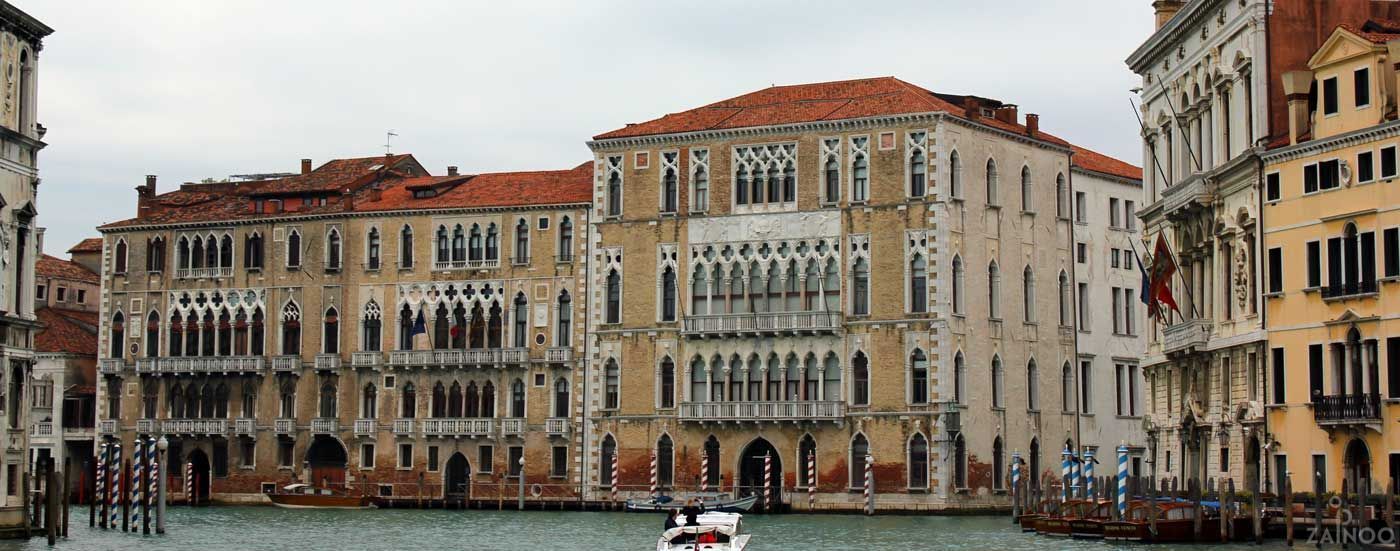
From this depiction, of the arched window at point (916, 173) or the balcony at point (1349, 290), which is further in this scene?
the arched window at point (916, 173)

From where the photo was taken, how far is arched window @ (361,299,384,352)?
2699 inches

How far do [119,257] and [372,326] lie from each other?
9813 millimetres

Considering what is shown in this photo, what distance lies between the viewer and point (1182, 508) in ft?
133

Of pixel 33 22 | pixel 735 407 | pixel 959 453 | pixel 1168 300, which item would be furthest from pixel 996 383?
pixel 33 22

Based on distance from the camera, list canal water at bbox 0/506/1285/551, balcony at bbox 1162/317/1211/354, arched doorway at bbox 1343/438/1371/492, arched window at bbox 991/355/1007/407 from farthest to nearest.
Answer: arched window at bbox 991/355/1007/407 → balcony at bbox 1162/317/1211/354 → canal water at bbox 0/506/1285/551 → arched doorway at bbox 1343/438/1371/492

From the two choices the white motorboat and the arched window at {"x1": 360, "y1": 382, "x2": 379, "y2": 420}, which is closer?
the white motorboat

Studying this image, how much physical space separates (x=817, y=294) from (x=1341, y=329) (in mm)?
23740

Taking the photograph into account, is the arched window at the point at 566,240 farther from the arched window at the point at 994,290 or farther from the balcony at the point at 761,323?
the arched window at the point at 994,290

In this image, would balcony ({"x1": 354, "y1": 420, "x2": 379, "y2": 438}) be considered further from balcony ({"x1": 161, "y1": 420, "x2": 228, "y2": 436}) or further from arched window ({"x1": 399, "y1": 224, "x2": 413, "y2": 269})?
arched window ({"x1": 399, "y1": 224, "x2": 413, "y2": 269})

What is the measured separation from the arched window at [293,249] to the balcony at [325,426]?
5150 millimetres

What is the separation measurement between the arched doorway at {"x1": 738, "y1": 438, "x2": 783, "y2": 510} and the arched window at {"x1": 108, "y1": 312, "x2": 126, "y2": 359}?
22.2 metres

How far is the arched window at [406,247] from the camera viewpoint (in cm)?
6838

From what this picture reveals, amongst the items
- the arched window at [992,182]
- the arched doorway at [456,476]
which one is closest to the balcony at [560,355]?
the arched doorway at [456,476]

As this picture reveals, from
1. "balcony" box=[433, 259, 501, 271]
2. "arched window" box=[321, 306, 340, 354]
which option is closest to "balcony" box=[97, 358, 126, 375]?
"arched window" box=[321, 306, 340, 354]
